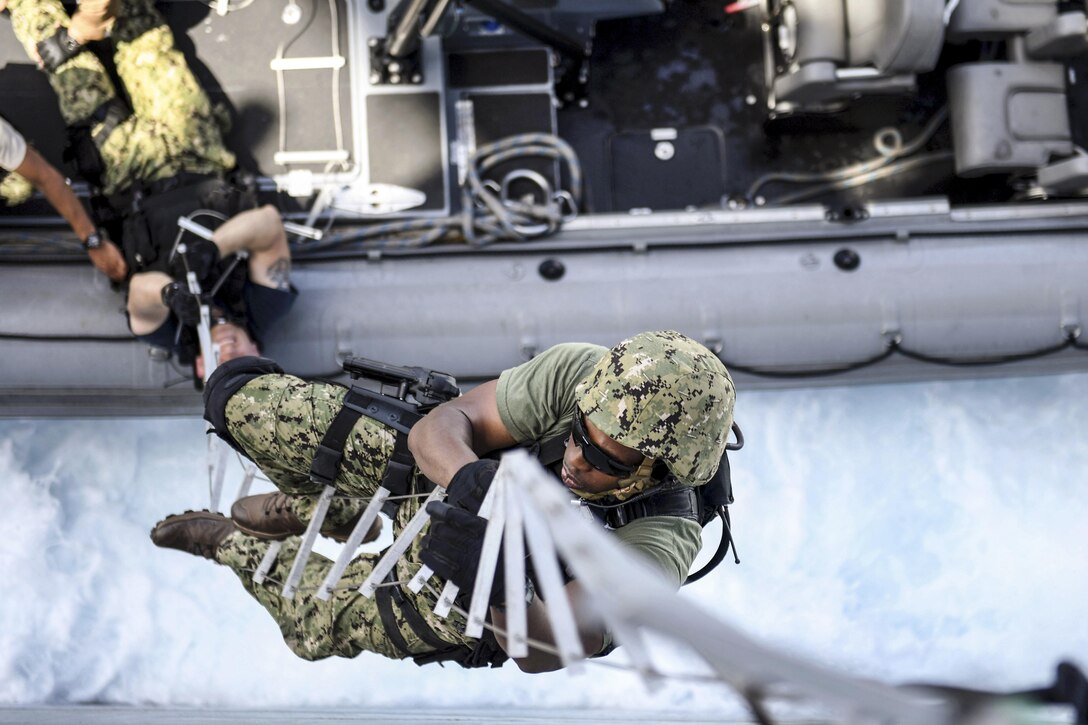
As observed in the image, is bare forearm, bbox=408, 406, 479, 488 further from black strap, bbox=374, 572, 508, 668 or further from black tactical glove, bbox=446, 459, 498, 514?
black strap, bbox=374, 572, 508, 668

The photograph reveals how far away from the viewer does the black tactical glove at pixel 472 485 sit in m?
1.71

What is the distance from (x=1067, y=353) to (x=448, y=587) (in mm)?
2388

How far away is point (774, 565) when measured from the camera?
3.45m

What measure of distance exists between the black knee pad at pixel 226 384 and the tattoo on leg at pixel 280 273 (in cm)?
90

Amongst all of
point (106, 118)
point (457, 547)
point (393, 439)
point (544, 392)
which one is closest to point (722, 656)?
point (457, 547)

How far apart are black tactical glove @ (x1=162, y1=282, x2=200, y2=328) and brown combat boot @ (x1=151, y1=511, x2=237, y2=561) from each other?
0.54 meters

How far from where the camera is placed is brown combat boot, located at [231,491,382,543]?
2.42 m

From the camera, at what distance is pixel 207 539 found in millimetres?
2627

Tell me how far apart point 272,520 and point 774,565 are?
1575 millimetres

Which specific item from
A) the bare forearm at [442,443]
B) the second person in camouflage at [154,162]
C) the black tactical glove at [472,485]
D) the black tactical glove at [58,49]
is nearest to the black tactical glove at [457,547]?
the black tactical glove at [472,485]

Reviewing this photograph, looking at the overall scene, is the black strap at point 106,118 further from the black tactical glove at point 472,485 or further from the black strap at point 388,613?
the black tactical glove at point 472,485

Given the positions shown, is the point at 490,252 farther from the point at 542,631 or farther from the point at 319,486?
the point at 542,631

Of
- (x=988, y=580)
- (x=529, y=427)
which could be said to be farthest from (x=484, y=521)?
(x=988, y=580)

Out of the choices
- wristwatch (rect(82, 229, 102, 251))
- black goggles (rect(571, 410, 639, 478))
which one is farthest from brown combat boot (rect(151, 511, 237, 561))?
black goggles (rect(571, 410, 639, 478))
